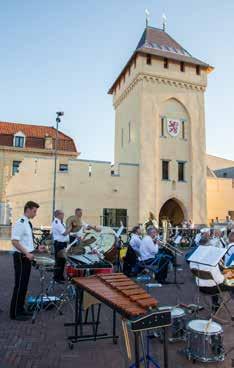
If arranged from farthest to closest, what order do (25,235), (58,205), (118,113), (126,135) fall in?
1. (118,113)
2. (126,135)
3. (58,205)
4. (25,235)

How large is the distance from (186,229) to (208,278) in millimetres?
18831

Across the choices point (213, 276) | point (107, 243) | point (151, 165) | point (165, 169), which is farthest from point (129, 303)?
point (165, 169)

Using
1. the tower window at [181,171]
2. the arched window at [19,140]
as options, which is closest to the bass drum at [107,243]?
the tower window at [181,171]

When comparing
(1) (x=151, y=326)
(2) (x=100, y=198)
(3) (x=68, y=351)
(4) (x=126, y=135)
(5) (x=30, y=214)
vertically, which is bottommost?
(3) (x=68, y=351)

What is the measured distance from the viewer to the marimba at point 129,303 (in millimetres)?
3150

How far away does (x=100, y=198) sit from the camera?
26359 mm

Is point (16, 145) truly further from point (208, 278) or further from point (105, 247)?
point (208, 278)

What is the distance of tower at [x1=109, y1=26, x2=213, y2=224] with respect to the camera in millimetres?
27906

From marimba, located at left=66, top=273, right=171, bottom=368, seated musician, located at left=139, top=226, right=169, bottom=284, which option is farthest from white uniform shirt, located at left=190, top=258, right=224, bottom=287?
seated musician, located at left=139, top=226, right=169, bottom=284

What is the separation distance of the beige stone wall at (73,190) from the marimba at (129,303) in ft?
68.8

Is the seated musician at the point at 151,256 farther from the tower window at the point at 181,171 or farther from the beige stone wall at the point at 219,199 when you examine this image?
the beige stone wall at the point at 219,199

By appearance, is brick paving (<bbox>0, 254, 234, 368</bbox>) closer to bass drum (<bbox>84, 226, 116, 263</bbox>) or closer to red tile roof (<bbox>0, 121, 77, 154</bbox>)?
bass drum (<bbox>84, 226, 116, 263</bbox>)

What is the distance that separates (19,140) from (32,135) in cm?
171

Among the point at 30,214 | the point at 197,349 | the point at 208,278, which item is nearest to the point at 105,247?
the point at 30,214
